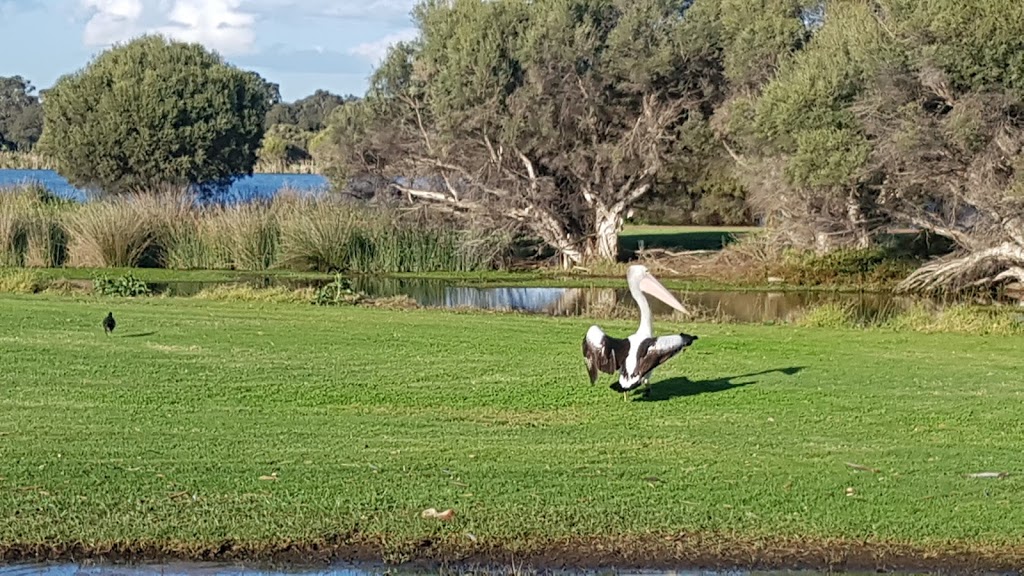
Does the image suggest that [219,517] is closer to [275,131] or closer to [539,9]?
[539,9]

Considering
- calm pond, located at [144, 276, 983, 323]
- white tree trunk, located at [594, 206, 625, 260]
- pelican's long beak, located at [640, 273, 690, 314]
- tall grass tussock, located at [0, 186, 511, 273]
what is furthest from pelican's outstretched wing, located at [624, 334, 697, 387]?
white tree trunk, located at [594, 206, 625, 260]

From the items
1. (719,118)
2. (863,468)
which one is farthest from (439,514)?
(719,118)

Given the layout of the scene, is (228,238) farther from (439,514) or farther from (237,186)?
(237,186)

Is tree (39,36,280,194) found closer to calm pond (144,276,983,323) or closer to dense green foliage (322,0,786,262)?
dense green foliage (322,0,786,262)

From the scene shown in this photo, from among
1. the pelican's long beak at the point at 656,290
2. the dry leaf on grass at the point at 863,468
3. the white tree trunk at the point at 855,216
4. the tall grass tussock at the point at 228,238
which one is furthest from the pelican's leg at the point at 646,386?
the tall grass tussock at the point at 228,238

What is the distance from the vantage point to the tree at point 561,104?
37.7 m

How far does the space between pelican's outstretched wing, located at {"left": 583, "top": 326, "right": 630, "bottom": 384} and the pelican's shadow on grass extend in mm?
1037

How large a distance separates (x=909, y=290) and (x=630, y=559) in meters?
27.2

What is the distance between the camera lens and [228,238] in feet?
Answer: 117

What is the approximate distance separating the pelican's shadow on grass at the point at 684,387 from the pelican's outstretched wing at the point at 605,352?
1037 millimetres

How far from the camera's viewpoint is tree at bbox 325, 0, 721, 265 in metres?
37.7

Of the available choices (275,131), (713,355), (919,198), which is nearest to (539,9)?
(919,198)

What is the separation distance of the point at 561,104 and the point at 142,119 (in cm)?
1914

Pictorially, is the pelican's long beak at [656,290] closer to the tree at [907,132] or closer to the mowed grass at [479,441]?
the mowed grass at [479,441]
